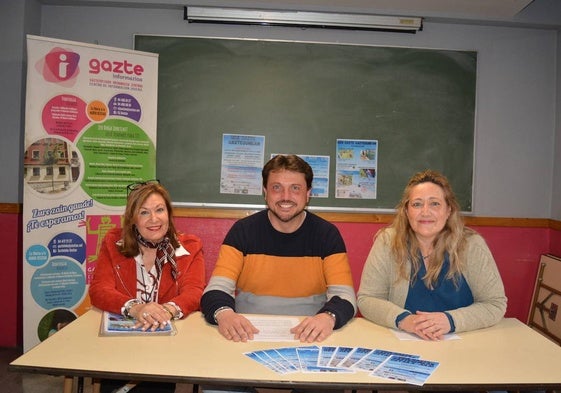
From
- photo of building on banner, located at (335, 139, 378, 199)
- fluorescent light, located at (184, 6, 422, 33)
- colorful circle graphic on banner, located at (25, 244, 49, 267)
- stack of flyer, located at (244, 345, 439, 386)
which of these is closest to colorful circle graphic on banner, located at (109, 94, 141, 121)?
fluorescent light, located at (184, 6, 422, 33)

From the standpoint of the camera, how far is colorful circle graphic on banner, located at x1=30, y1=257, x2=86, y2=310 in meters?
3.10

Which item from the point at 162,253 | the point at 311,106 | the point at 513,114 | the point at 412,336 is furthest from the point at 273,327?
the point at 513,114

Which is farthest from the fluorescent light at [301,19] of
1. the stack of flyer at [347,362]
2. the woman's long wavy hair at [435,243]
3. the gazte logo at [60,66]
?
the stack of flyer at [347,362]

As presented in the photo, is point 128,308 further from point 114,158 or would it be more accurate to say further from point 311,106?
point 311,106

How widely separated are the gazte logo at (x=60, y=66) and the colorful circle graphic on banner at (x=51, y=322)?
1553 mm

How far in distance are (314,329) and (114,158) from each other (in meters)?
2.15

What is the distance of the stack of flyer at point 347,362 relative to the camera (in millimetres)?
1403

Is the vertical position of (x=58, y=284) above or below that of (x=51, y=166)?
below

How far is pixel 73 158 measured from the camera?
314 centimetres

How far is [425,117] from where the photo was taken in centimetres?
367

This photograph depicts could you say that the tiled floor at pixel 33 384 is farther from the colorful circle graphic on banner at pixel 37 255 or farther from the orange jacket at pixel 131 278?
the orange jacket at pixel 131 278

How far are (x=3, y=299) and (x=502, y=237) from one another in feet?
12.7

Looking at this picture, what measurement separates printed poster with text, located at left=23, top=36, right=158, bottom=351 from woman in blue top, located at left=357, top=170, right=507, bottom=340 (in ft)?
6.61

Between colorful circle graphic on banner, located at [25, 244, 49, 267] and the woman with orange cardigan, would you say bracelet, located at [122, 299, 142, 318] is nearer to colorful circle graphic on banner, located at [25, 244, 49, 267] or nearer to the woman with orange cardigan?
the woman with orange cardigan
